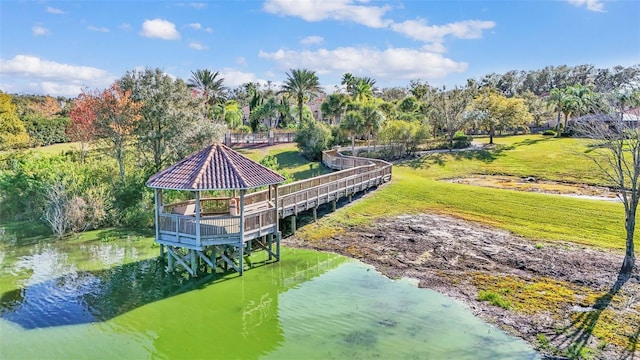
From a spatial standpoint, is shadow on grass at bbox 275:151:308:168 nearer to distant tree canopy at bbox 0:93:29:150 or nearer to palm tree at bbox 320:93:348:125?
palm tree at bbox 320:93:348:125

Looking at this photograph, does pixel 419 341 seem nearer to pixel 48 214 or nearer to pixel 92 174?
pixel 48 214

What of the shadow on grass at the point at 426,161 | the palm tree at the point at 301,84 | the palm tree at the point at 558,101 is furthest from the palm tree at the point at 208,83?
the palm tree at the point at 558,101

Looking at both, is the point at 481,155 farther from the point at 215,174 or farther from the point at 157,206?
the point at 157,206

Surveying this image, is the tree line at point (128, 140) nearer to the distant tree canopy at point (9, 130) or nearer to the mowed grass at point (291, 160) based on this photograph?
the distant tree canopy at point (9, 130)

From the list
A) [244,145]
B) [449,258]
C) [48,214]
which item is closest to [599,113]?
[449,258]

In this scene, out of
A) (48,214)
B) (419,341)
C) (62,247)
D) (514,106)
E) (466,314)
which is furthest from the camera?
(514,106)

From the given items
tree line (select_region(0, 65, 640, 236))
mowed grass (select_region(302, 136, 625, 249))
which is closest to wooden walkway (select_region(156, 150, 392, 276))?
mowed grass (select_region(302, 136, 625, 249))
